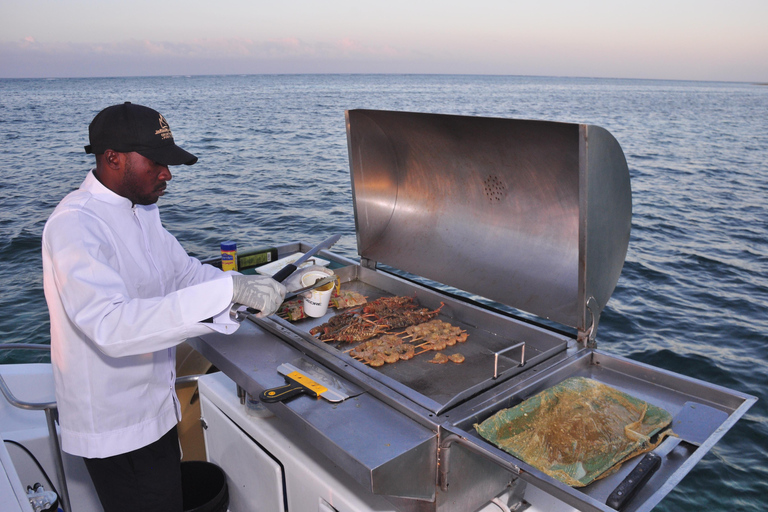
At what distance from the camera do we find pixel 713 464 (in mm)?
4457

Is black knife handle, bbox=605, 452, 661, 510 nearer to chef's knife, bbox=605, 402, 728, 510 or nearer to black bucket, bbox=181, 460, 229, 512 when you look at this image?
chef's knife, bbox=605, 402, 728, 510

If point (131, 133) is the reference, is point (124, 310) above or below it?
below

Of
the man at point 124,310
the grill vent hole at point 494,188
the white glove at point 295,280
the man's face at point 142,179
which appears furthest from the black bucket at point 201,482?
the grill vent hole at point 494,188

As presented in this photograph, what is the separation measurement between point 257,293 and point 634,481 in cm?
136

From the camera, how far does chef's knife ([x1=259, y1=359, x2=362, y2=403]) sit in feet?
6.22

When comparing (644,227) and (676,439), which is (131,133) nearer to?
(676,439)

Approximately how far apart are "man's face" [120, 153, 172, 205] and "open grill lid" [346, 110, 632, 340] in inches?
47.7

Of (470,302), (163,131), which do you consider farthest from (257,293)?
(470,302)

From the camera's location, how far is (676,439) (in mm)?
1700

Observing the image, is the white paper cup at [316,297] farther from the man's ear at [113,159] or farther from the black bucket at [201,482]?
the man's ear at [113,159]

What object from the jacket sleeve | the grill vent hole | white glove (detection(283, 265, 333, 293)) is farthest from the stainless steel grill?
the jacket sleeve

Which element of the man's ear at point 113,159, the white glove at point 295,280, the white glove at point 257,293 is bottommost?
the white glove at point 295,280

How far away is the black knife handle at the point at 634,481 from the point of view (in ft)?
4.81

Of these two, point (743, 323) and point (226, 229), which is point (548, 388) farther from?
point (226, 229)
